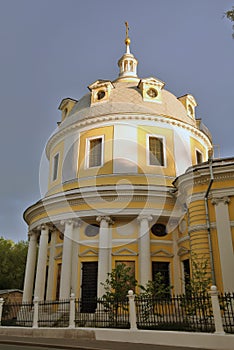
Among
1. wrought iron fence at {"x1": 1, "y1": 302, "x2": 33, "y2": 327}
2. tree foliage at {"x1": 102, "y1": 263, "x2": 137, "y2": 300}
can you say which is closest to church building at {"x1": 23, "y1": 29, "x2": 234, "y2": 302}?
wrought iron fence at {"x1": 1, "y1": 302, "x2": 33, "y2": 327}

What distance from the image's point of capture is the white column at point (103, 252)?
1642 centimetres

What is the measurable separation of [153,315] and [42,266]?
9244mm

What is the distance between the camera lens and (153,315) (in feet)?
38.4

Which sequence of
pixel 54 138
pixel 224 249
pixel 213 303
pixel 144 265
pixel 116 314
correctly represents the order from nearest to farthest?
pixel 213 303 → pixel 116 314 → pixel 224 249 → pixel 144 265 → pixel 54 138

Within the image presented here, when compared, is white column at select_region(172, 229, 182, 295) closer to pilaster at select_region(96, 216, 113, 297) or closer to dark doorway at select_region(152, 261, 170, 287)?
dark doorway at select_region(152, 261, 170, 287)

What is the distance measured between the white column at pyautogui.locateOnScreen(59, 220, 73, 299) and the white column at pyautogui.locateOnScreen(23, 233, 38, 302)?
381cm

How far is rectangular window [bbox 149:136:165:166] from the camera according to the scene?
2080 centimetres

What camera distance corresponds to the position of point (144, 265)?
16469 mm

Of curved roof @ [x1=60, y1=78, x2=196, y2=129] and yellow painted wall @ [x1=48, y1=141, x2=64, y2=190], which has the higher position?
curved roof @ [x1=60, y1=78, x2=196, y2=129]

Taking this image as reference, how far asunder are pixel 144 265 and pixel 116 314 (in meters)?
4.27

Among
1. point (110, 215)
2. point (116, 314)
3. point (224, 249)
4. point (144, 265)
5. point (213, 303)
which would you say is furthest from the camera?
point (110, 215)

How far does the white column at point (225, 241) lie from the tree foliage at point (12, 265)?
108 feet

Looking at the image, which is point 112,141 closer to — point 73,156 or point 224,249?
point 73,156

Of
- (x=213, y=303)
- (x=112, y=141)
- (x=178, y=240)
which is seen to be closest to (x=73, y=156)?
(x=112, y=141)
